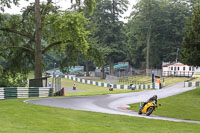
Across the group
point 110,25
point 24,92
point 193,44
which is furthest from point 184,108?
point 110,25

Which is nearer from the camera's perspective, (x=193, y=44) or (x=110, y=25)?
(x=193, y=44)

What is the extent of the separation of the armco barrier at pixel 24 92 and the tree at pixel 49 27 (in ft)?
9.61

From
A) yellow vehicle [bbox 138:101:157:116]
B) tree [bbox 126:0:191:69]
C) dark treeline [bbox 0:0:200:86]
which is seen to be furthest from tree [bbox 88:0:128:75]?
yellow vehicle [bbox 138:101:157:116]

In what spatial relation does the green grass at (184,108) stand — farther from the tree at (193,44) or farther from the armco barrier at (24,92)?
the armco barrier at (24,92)

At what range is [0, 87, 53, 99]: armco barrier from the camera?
2242 centimetres

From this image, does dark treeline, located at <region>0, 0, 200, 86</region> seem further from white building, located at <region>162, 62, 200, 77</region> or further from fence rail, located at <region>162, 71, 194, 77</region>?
fence rail, located at <region>162, 71, 194, 77</region>

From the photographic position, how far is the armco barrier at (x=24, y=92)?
22422mm

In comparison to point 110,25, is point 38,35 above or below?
below

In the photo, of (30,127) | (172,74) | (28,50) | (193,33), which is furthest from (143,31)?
(30,127)

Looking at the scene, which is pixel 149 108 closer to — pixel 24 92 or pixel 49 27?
pixel 24 92

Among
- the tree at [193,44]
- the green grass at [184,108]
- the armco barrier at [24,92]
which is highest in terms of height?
the tree at [193,44]

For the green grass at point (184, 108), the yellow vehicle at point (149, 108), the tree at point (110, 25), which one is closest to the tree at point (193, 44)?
the green grass at point (184, 108)

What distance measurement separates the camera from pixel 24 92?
23.9 metres

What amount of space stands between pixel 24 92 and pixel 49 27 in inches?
283
